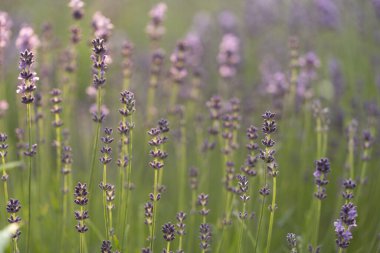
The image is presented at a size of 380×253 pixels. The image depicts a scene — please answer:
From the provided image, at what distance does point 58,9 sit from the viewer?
9.41 m

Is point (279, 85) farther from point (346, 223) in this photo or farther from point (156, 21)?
point (346, 223)

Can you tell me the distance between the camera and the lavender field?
275cm

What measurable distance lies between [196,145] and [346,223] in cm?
304

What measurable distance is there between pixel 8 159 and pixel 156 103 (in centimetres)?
190

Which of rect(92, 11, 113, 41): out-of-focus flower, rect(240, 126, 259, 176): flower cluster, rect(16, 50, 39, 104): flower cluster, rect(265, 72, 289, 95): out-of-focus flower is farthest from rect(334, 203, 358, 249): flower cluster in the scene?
rect(265, 72, 289, 95): out-of-focus flower

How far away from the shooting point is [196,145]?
215 inches

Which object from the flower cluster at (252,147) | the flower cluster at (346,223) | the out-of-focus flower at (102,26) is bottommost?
the flower cluster at (346,223)

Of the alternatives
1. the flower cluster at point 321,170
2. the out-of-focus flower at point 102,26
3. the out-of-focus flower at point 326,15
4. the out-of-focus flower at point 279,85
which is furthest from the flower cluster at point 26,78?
the out-of-focus flower at point 326,15

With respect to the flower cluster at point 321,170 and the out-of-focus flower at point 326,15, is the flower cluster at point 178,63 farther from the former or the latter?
the out-of-focus flower at point 326,15

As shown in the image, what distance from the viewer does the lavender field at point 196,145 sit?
2750 millimetres

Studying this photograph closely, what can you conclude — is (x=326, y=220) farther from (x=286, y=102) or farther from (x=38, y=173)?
(x=38, y=173)

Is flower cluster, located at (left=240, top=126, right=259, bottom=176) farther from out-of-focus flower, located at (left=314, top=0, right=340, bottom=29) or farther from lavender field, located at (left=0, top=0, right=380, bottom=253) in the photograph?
out-of-focus flower, located at (left=314, top=0, right=340, bottom=29)

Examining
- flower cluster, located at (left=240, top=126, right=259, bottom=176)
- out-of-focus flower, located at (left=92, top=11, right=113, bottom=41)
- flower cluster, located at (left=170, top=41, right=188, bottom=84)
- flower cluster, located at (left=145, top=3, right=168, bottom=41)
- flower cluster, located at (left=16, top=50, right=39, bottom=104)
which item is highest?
flower cluster, located at (left=145, top=3, right=168, bottom=41)

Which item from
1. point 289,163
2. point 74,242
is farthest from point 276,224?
point 74,242
